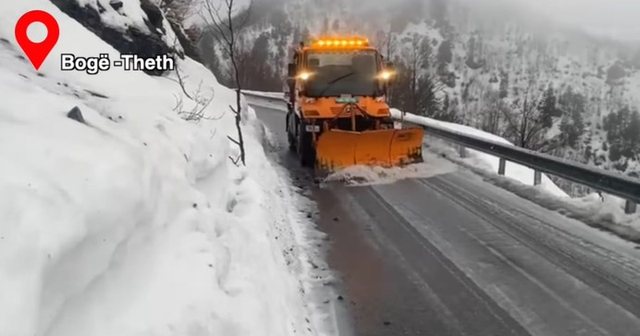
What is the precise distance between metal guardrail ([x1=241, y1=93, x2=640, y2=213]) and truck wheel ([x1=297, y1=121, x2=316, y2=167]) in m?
3.31

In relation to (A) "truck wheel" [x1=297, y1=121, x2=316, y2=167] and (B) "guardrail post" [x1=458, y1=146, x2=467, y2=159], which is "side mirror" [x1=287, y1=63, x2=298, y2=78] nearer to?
(A) "truck wheel" [x1=297, y1=121, x2=316, y2=167]

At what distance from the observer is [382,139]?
10.8m

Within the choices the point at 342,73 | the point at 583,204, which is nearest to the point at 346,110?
the point at 342,73

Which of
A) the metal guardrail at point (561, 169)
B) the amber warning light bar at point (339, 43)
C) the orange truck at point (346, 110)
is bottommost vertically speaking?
the metal guardrail at point (561, 169)

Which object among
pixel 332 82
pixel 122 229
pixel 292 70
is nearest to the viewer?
pixel 122 229

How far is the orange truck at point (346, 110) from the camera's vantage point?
35.4 feet

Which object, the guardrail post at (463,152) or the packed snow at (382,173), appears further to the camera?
the guardrail post at (463,152)

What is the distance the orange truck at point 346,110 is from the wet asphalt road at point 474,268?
183 cm

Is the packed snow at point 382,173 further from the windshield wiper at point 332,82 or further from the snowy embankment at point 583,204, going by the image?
the windshield wiper at point 332,82

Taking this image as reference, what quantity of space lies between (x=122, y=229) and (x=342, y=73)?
9.02 metres

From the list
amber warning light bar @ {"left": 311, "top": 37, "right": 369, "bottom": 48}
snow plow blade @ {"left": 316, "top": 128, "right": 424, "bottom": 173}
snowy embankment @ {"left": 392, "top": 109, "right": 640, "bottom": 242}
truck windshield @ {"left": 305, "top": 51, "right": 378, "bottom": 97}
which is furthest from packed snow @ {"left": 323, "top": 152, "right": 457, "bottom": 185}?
amber warning light bar @ {"left": 311, "top": 37, "right": 369, "bottom": 48}

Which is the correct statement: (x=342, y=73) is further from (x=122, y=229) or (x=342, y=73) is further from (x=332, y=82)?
(x=122, y=229)

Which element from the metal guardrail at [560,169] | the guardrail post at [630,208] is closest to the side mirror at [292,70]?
→ the metal guardrail at [560,169]

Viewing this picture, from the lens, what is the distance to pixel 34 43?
275 inches
